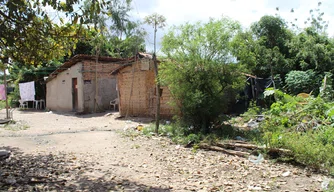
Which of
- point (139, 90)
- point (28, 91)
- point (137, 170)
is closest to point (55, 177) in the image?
point (137, 170)

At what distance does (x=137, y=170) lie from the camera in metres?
5.15

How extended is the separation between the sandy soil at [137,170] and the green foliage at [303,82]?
9.09 meters

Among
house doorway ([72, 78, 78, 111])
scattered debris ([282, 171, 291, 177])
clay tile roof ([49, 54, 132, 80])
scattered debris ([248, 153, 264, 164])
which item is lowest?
scattered debris ([282, 171, 291, 177])

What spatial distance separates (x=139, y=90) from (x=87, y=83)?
5.05 metres

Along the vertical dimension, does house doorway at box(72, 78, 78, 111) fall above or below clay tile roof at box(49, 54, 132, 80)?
below

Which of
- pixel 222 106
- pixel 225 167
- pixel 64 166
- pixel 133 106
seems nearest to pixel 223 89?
pixel 222 106

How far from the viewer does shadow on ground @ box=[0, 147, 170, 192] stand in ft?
13.4

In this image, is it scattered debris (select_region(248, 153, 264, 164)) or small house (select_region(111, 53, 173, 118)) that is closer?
scattered debris (select_region(248, 153, 264, 164))

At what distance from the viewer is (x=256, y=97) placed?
47.7 ft

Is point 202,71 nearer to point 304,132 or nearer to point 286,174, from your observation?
point 304,132

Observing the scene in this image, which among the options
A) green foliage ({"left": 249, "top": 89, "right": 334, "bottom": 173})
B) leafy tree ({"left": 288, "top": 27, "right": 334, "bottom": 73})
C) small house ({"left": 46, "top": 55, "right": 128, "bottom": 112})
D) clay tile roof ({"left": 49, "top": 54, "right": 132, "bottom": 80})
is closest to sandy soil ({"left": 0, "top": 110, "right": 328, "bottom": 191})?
green foliage ({"left": 249, "top": 89, "right": 334, "bottom": 173})

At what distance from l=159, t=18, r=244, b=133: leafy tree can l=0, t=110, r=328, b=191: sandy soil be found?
1.34 m

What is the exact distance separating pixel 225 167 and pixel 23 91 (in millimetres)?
18292

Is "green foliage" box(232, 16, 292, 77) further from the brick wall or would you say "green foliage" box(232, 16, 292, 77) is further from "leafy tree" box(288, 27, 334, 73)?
the brick wall
